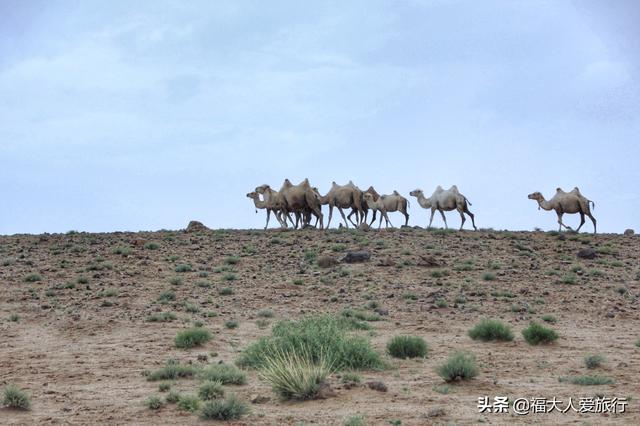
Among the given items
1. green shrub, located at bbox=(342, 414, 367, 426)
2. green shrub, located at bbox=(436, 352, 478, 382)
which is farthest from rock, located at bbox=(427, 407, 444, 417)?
green shrub, located at bbox=(436, 352, 478, 382)

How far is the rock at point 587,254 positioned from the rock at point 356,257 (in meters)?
7.76

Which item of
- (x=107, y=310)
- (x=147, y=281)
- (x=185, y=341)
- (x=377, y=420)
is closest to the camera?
(x=377, y=420)

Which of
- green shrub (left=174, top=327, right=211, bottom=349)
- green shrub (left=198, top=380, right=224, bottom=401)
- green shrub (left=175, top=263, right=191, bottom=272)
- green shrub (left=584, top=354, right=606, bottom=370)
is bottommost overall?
green shrub (left=198, top=380, right=224, bottom=401)

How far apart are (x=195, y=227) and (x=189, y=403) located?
25.6 m

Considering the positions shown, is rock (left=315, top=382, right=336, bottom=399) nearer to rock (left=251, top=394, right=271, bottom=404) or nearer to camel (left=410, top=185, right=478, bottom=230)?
rock (left=251, top=394, right=271, bottom=404)

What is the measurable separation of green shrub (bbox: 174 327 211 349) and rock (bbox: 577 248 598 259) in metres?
17.3

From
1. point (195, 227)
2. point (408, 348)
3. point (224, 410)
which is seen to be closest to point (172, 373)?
point (224, 410)

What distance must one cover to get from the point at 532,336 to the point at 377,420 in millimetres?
8021

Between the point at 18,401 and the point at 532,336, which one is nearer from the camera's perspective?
the point at 18,401

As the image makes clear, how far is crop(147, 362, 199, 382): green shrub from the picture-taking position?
16.1 meters


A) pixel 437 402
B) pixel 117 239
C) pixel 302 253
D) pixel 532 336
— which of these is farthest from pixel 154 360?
pixel 117 239

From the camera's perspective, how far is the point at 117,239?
35281 mm

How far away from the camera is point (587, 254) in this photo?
32.3 metres

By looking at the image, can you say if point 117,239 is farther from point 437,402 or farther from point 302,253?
point 437,402
